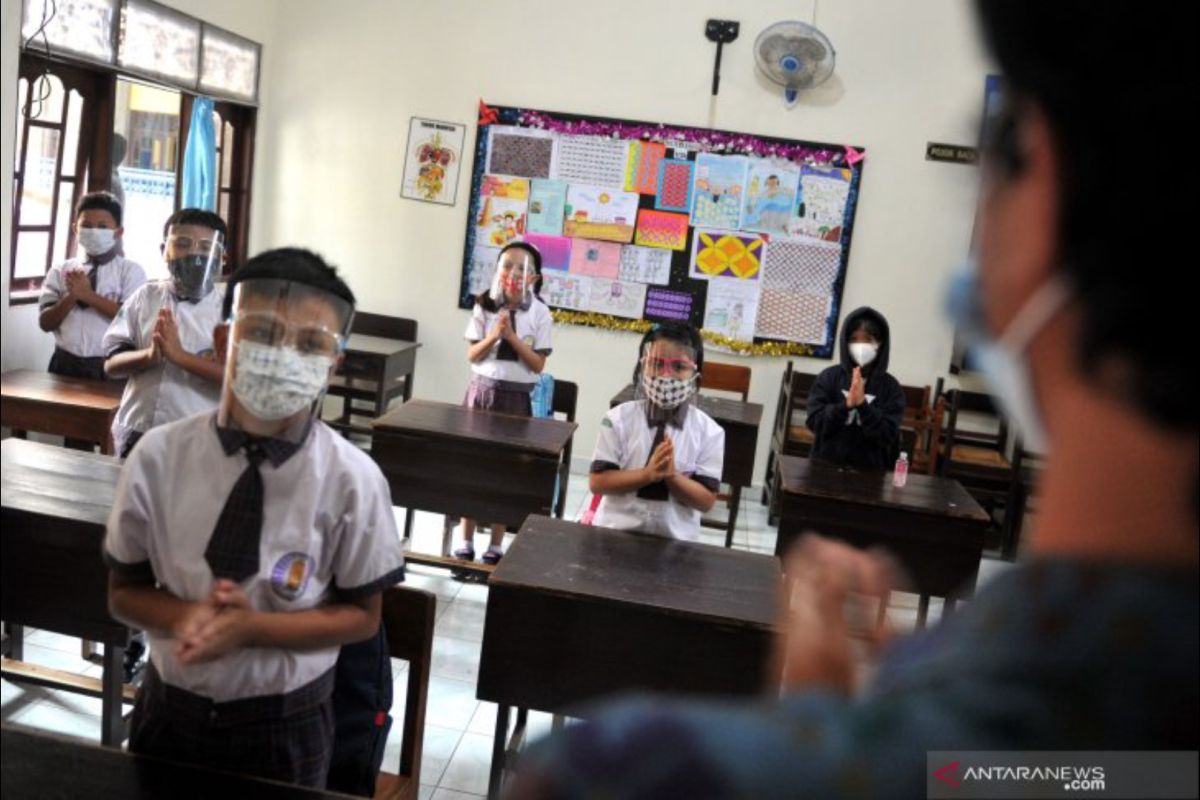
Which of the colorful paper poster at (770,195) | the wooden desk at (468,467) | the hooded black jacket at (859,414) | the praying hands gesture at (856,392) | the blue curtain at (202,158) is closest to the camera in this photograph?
the wooden desk at (468,467)

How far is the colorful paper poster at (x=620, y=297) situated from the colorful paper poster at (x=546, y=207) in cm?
38

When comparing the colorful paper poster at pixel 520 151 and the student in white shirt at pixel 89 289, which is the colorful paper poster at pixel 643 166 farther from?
the student in white shirt at pixel 89 289

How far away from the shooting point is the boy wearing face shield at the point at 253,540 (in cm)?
120

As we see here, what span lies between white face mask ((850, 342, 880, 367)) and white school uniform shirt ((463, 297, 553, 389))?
124 cm

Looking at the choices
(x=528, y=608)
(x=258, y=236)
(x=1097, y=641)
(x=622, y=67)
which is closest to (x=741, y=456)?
(x=622, y=67)

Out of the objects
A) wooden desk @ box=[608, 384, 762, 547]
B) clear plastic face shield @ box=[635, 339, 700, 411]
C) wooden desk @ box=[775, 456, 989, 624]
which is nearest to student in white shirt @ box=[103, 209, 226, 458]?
clear plastic face shield @ box=[635, 339, 700, 411]

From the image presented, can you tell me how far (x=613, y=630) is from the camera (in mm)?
2312

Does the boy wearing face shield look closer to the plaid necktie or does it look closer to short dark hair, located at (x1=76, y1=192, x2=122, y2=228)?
the plaid necktie

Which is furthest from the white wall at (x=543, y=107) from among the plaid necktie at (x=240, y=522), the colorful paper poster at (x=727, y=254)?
the plaid necktie at (x=240, y=522)

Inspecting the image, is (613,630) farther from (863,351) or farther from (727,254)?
(727,254)

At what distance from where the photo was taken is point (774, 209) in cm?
576

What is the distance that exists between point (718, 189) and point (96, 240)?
11.3ft

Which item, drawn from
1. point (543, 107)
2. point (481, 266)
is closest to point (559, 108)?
point (543, 107)

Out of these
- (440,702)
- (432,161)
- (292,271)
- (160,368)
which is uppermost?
(432,161)
